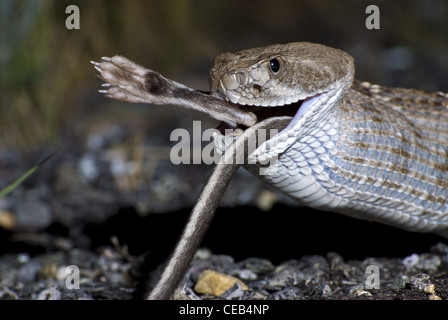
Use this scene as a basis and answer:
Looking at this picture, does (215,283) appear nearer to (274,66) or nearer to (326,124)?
(326,124)

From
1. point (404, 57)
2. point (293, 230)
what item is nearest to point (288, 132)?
point (293, 230)

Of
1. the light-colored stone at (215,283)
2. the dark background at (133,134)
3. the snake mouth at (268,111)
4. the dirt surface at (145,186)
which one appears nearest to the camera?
the snake mouth at (268,111)

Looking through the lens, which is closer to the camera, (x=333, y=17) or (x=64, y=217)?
(x=64, y=217)

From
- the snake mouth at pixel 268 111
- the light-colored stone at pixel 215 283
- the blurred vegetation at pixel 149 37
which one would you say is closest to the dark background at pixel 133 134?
the blurred vegetation at pixel 149 37

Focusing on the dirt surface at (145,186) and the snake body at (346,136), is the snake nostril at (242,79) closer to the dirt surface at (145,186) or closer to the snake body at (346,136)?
the snake body at (346,136)

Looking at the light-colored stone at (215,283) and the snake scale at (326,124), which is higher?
the snake scale at (326,124)
